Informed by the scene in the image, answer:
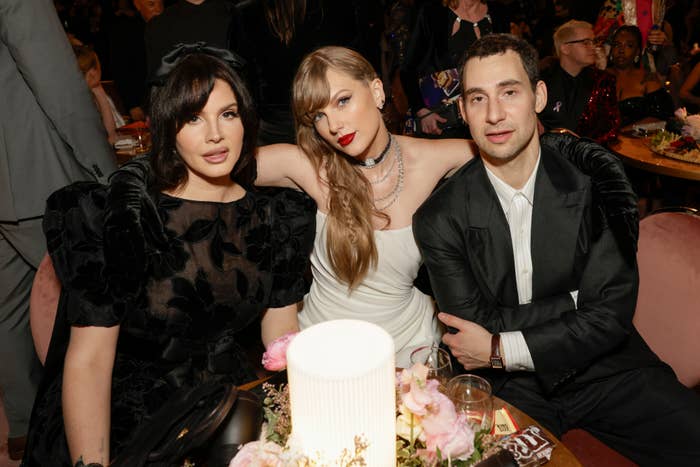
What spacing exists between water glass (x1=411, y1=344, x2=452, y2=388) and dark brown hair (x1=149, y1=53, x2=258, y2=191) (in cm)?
99

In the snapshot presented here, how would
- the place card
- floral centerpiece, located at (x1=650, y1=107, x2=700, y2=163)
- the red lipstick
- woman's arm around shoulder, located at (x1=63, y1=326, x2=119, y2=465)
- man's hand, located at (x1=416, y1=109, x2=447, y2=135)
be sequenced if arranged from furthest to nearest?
floral centerpiece, located at (x1=650, y1=107, x2=700, y2=163) → man's hand, located at (x1=416, y1=109, x2=447, y2=135) → the red lipstick → woman's arm around shoulder, located at (x1=63, y1=326, x2=119, y2=465) → the place card

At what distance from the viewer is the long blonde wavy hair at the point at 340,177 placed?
2234 mm

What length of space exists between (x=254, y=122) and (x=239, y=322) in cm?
70

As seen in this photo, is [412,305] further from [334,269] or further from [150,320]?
[150,320]

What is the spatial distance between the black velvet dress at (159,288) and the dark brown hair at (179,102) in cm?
10

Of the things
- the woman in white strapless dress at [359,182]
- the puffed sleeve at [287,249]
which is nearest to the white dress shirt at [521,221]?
the woman in white strapless dress at [359,182]

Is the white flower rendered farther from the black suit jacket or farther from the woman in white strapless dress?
the woman in white strapless dress

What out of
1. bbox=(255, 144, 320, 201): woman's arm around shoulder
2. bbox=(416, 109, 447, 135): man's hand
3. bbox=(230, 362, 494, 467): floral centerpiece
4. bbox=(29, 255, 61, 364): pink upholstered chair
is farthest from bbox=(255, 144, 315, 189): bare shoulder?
bbox=(416, 109, 447, 135): man's hand

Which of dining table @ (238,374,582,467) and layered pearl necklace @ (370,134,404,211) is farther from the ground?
layered pearl necklace @ (370,134,404,211)

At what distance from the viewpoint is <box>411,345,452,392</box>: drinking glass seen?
140 centimetres

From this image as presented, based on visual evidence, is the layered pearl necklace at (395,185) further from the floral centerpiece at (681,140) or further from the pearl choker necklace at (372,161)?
the floral centerpiece at (681,140)

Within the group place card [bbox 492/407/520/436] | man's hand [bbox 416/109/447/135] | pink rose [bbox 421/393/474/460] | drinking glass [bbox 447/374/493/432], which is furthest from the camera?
man's hand [bbox 416/109/447/135]

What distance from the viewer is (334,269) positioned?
245cm

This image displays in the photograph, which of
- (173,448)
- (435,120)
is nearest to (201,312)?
(173,448)
